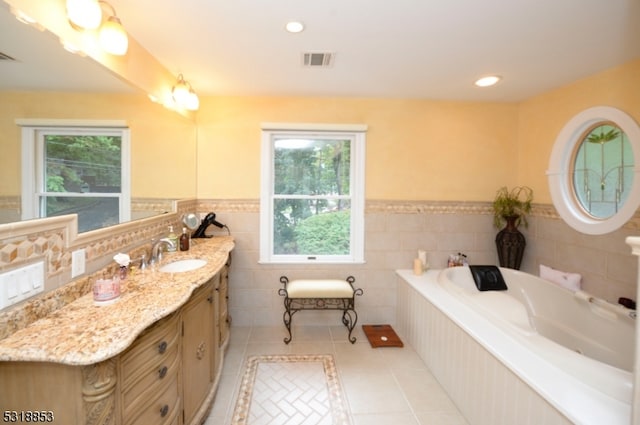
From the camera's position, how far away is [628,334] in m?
1.83

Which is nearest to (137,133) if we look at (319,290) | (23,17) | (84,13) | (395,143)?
(84,13)

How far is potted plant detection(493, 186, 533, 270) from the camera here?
2.89 meters

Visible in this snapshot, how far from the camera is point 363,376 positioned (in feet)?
7.23

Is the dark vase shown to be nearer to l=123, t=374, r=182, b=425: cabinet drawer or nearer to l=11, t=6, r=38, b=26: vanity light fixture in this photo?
l=123, t=374, r=182, b=425: cabinet drawer

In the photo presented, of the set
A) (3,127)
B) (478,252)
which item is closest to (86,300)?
(3,127)

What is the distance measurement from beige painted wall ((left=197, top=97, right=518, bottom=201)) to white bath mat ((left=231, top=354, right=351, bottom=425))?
1582 mm

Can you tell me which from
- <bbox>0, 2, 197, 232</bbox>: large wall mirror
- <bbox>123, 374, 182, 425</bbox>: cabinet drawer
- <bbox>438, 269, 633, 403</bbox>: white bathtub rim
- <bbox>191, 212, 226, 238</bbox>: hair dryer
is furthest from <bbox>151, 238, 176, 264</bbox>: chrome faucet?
<bbox>438, 269, 633, 403</bbox>: white bathtub rim

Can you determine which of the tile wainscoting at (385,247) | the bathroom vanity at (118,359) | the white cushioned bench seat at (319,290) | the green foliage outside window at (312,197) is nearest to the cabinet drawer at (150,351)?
the bathroom vanity at (118,359)

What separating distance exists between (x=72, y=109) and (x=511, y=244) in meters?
3.58

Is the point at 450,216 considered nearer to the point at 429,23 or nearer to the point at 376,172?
the point at 376,172

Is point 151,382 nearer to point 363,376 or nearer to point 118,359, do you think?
point 118,359

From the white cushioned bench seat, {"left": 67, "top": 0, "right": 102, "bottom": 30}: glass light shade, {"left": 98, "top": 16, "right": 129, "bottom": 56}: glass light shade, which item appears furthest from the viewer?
the white cushioned bench seat

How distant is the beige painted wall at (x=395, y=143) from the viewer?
2885 millimetres

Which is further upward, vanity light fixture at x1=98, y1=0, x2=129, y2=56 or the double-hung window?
vanity light fixture at x1=98, y1=0, x2=129, y2=56
